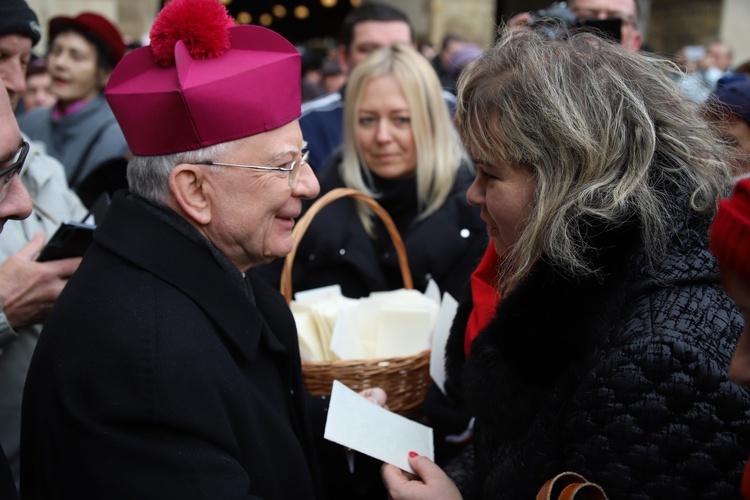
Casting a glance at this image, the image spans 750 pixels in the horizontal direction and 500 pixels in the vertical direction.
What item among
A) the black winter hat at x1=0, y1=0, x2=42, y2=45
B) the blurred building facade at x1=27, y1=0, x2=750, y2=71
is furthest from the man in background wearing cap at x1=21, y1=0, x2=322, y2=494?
the blurred building facade at x1=27, y1=0, x2=750, y2=71

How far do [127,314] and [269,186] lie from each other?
473 millimetres

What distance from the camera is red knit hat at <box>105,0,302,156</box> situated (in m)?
1.62

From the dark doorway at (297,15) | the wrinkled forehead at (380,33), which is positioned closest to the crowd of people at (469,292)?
the wrinkled forehead at (380,33)

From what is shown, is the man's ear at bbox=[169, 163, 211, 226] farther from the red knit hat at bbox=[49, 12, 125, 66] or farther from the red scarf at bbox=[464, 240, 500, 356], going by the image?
the red knit hat at bbox=[49, 12, 125, 66]

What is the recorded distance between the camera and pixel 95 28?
4340mm

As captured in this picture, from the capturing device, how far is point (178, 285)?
5.18 ft

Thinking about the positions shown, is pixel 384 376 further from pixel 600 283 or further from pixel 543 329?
pixel 600 283

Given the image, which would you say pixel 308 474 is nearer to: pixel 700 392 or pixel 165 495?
pixel 165 495

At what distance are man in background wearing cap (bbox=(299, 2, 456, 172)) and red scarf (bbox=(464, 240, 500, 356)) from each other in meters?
2.48

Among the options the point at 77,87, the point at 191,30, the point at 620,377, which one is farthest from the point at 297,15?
the point at 620,377

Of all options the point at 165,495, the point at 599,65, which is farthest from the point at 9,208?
the point at 599,65

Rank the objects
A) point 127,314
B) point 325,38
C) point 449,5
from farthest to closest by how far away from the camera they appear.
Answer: point 325,38, point 449,5, point 127,314

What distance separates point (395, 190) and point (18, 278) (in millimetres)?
1784

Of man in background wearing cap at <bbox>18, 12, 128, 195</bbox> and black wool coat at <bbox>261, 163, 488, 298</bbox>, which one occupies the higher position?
man in background wearing cap at <bbox>18, 12, 128, 195</bbox>
